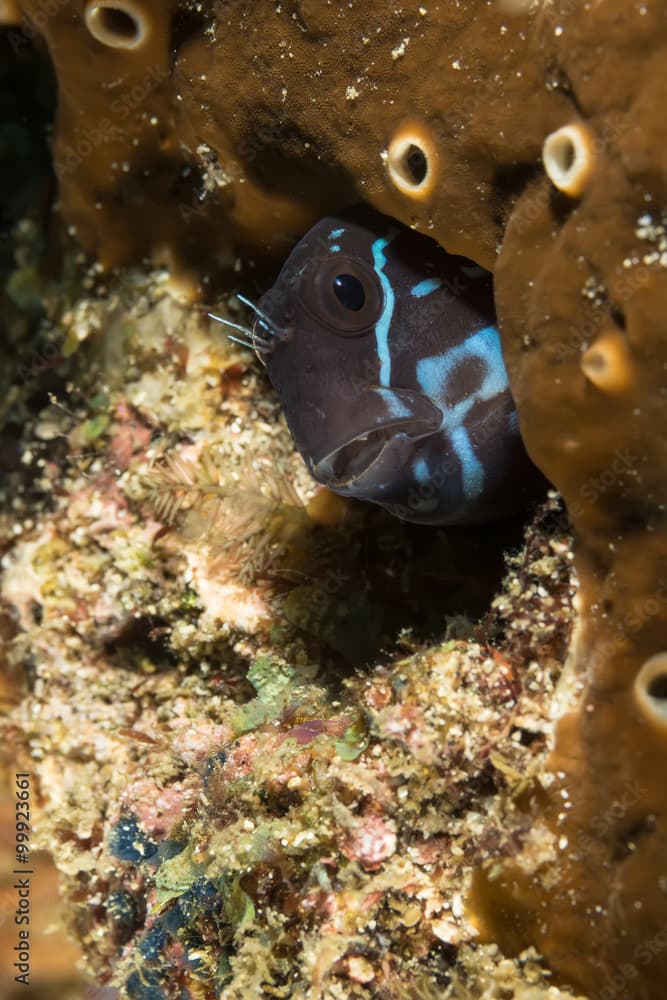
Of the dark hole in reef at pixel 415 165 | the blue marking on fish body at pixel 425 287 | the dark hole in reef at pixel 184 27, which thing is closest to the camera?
the dark hole in reef at pixel 415 165

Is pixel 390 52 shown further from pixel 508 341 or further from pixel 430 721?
pixel 430 721

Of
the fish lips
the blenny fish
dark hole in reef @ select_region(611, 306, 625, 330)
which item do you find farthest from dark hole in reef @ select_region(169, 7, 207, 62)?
dark hole in reef @ select_region(611, 306, 625, 330)

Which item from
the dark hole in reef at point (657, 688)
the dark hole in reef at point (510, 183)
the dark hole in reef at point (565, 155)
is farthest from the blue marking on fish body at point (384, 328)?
the dark hole in reef at point (657, 688)

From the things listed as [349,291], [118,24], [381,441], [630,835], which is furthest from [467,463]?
[118,24]

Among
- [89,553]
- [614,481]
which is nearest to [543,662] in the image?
[614,481]

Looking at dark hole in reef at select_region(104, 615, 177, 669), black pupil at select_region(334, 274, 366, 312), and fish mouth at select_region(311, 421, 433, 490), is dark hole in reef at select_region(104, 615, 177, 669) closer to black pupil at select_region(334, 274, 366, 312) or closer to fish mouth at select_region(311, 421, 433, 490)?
fish mouth at select_region(311, 421, 433, 490)

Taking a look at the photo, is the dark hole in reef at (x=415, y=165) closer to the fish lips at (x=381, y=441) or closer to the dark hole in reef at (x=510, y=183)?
the dark hole in reef at (x=510, y=183)

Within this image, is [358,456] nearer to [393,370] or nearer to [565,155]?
[393,370]

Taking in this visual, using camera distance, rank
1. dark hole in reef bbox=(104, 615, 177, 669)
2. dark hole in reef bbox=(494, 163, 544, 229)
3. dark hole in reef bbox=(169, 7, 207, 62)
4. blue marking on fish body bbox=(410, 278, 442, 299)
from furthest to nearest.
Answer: dark hole in reef bbox=(104, 615, 177, 669), dark hole in reef bbox=(169, 7, 207, 62), blue marking on fish body bbox=(410, 278, 442, 299), dark hole in reef bbox=(494, 163, 544, 229)
